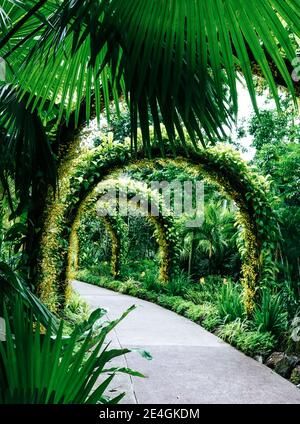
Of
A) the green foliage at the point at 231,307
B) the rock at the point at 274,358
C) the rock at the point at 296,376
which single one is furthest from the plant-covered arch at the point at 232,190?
the rock at the point at 296,376

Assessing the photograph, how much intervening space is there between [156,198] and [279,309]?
5.46 m

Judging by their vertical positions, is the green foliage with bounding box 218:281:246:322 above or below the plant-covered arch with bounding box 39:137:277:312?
below

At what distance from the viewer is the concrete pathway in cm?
341

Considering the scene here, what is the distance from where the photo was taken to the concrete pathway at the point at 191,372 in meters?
3.41

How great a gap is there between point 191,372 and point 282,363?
99 cm

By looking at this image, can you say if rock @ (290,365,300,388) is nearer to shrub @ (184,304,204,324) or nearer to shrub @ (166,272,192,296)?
shrub @ (184,304,204,324)

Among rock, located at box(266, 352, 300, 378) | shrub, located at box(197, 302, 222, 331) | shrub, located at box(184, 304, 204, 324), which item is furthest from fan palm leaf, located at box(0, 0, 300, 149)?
shrub, located at box(184, 304, 204, 324)

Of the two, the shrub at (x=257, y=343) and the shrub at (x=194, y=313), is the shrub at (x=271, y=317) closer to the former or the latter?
the shrub at (x=257, y=343)

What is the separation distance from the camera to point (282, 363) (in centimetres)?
424

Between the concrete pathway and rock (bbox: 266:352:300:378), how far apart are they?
11 cm

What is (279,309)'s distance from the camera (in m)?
5.10

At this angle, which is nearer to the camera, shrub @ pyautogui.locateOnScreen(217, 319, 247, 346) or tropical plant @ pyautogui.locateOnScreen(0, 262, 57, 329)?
tropical plant @ pyautogui.locateOnScreen(0, 262, 57, 329)

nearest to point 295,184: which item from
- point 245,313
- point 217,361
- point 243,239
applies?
point 243,239

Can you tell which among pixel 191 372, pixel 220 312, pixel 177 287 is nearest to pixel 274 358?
pixel 191 372
